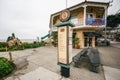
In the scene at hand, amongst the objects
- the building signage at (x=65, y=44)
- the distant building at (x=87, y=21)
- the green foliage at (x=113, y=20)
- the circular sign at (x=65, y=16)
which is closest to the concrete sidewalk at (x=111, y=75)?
the building signage at (x=65, y=44)

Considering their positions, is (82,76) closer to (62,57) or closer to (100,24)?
(62,57)

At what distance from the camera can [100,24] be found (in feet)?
46.7

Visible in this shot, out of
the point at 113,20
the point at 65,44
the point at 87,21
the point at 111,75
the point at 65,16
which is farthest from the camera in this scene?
the point at 113,20

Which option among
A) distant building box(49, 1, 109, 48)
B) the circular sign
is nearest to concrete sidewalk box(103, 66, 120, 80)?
the circular sign

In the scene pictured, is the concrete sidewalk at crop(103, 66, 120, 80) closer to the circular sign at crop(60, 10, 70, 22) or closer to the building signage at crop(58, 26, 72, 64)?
the building signage at crop(58, 26, 72, 64)

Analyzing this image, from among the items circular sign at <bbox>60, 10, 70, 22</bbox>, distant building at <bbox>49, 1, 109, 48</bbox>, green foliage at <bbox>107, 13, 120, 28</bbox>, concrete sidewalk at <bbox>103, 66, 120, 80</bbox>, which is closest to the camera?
circular sign at <bbox>60, 10, 70, 22</bbox>

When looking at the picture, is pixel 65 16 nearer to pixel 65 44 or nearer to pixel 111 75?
pixel 65 44

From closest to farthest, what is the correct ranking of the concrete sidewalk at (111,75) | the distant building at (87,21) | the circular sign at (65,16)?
the circular sign at (65,16), the concrete sidewalk at (111,75), the distant building at (87,21)

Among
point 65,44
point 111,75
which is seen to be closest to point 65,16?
point 65,44

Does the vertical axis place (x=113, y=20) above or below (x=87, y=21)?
above

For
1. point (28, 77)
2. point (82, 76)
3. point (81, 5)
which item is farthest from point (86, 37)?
point (28, 77)

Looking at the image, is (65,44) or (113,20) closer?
(65,44)

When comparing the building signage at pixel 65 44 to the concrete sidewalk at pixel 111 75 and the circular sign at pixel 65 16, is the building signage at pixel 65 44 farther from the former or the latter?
the concrete sidewalk at pixel 111 75

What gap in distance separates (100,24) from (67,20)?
1122cm
